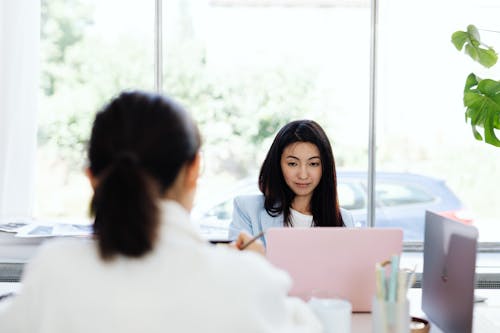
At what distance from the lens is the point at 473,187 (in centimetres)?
384

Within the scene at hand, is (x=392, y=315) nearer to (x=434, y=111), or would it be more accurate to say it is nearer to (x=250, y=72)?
(x=250, y=72)

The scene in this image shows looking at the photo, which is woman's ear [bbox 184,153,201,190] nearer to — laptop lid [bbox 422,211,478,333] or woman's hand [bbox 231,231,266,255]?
woman's hand [bbox 231,231,266,255]

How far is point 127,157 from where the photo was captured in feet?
3.45

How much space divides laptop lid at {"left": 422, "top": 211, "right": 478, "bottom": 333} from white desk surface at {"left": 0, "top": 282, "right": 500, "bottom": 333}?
0.07 meters

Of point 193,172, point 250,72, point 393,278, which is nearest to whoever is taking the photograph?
point 193,172

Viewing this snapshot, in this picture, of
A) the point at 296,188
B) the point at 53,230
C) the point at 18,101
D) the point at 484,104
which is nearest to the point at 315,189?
the point at 296,188

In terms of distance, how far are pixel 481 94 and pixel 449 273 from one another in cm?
116

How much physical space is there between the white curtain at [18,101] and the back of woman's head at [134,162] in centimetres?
231

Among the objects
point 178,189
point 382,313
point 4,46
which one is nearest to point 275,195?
point 382,313

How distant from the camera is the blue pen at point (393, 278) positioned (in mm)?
1434

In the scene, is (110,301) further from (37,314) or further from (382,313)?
(382,313)

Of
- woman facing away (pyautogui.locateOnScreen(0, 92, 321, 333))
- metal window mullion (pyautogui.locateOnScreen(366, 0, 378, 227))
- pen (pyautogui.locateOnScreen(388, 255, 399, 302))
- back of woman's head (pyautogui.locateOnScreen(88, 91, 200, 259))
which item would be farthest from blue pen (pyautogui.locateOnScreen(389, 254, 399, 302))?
metal window mullion (pyautogui.locateOnScreen(366, 0, 378, 227))

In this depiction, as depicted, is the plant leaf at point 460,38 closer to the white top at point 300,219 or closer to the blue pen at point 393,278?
the white top at point 300,219

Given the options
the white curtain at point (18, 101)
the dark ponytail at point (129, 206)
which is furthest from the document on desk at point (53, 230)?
the dark ponytail at point (129, 206)
